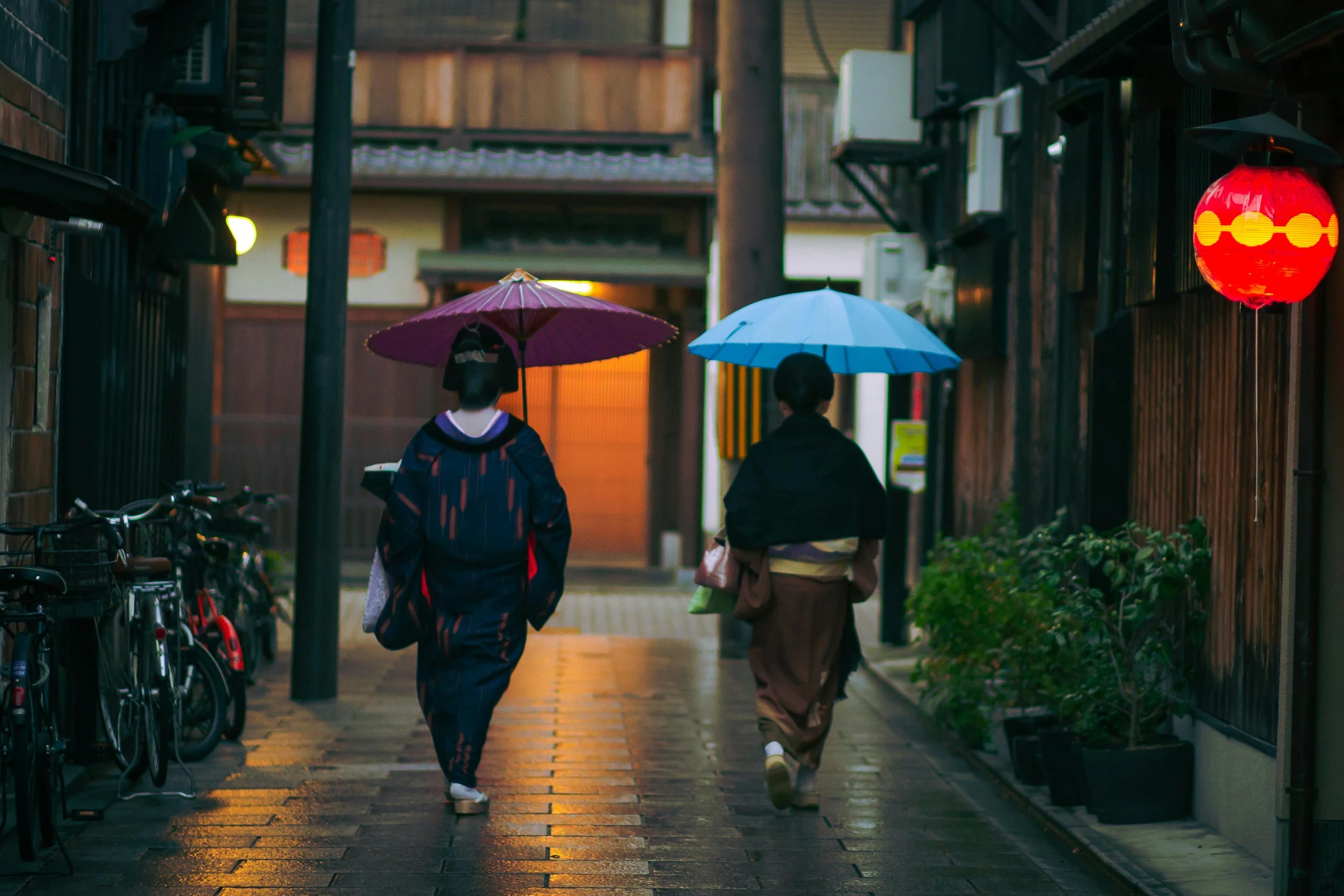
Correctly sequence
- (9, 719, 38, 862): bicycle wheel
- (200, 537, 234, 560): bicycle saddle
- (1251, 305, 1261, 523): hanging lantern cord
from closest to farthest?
(9, 719, 38, 862): bicycle wheel < (1251, 305, 1261, 523): hanging lantern cord < (200, 537, 234, 560): bicycle saddle

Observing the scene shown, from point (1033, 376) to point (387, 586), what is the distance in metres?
5.63

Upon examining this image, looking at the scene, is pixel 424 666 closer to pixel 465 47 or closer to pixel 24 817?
pixel 24 817

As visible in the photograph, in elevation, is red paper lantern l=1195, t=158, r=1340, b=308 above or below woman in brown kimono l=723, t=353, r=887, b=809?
above

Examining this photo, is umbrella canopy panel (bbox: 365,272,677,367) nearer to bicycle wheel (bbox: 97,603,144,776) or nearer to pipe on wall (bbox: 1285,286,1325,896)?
bicycle wheel (bbox: 97,603,144,776)

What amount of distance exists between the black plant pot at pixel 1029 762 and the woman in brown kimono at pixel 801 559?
1121 mm

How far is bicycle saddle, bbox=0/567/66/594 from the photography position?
647 centimetres

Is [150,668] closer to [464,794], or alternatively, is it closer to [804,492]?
[464,794]

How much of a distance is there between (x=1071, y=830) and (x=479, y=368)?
337 centimetres

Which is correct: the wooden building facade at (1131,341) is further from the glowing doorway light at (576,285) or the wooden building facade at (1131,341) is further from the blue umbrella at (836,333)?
the glowing doorway light at (576,285)

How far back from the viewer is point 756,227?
13914 mm

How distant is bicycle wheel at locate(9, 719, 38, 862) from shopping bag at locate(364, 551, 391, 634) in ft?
5.98

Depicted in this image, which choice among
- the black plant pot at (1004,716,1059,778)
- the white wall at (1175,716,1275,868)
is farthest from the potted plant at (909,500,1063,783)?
the white wall at (1175,716,1275,868)

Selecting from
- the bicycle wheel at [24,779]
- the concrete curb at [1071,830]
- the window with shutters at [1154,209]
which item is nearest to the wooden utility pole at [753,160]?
the concrete curb at [1071,830]

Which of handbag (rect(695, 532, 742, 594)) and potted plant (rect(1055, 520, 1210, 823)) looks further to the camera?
handbag (rect(695, 532, 742, 594))
